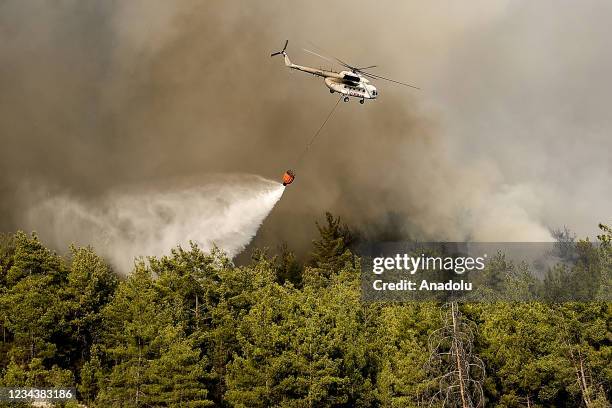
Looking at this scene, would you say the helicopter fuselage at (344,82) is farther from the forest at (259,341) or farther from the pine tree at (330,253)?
the pine tree at (330,253)

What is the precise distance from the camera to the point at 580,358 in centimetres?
5900

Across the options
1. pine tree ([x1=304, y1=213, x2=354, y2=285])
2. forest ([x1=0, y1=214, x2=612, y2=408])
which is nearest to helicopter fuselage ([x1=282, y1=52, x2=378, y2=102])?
forest ([x1=0, y1=214, x2=612, y2=408])

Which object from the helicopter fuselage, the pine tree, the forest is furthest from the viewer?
the pine tree

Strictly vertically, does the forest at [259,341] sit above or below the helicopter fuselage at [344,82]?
below

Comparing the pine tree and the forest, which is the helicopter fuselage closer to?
the forest

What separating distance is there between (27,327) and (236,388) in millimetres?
17987

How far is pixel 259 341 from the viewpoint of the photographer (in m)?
52.7

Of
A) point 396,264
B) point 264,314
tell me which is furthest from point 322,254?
point 264,314

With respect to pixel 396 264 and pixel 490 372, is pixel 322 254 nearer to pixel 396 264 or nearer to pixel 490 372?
pixel 396 264

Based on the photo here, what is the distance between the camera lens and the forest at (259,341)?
51031mm

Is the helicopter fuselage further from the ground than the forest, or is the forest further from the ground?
the helicopter fuselage

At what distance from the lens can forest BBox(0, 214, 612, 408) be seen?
51031 millimetres

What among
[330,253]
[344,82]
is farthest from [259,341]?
[330,253]

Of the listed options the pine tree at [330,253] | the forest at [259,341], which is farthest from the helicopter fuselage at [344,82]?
the pine tree at [330,253]
